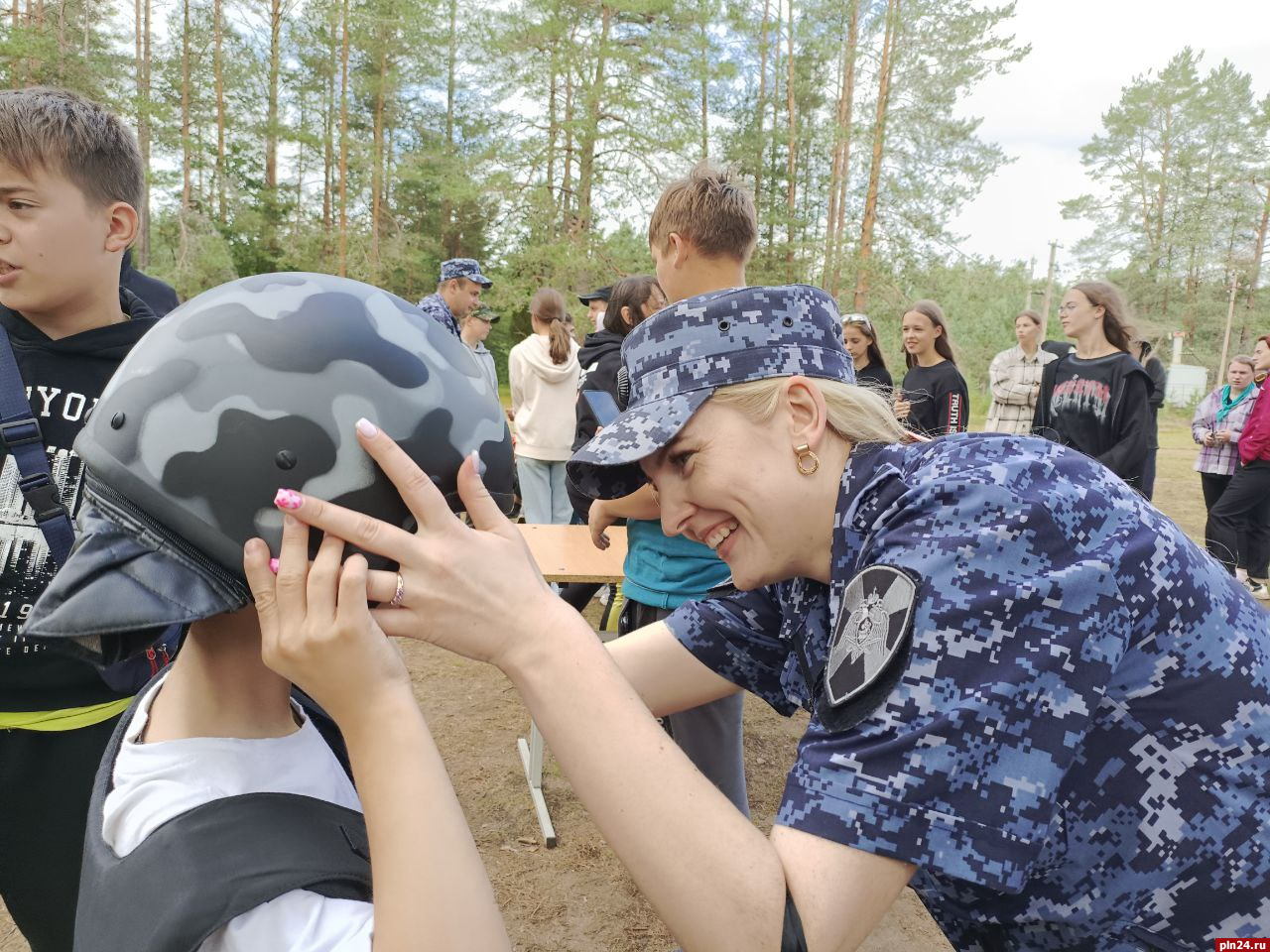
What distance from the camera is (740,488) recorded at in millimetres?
1485

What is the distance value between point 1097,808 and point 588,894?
8.55ft

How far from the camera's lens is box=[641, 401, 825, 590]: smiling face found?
4.88ft

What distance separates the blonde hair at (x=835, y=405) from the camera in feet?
4.97

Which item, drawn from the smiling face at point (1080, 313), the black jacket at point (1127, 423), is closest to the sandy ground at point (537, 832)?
the black jacket at point (1127, 423)

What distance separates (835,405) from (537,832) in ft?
9.72

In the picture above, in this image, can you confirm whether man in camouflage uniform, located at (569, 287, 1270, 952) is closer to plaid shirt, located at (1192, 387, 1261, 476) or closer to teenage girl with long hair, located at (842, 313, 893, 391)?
teenage girl with long hair, located at (842, 313, 893, 391)

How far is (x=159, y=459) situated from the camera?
1.18m

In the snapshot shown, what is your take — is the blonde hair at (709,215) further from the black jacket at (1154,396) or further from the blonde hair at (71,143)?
the black jacket at (1154,396)

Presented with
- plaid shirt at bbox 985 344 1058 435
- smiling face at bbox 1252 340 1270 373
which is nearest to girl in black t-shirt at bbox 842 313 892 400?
plaid shirt at bbox 985 344 1058 435

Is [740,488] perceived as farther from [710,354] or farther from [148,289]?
[148,289]

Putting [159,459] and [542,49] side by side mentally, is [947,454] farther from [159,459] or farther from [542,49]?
[542,49]

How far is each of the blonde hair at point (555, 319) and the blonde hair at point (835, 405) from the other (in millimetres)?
5787

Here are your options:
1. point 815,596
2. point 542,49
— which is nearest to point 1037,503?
point 815,596

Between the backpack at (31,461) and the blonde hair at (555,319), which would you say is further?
the blonde hair at (555,319)
